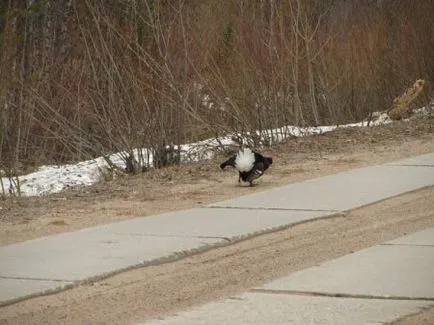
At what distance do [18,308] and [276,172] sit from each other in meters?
7.19

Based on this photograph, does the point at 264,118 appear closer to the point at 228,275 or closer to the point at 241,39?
the point at 241,39

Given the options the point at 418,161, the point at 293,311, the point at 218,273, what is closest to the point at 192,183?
the point at 418,161

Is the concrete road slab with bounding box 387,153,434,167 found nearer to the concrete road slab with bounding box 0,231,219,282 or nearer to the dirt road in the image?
the dirt road

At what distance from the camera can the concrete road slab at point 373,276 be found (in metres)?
8.43

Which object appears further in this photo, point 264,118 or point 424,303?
point 264,118

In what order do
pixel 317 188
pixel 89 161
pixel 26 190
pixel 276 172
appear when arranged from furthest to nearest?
1. pixel 89 161
2. pixel 26 190
3. pixel 276 172
4. pixel 317 188

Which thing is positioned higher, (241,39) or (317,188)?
(241,39)

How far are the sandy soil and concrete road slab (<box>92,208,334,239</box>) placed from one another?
442mm

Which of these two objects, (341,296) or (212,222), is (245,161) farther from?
(341,296)

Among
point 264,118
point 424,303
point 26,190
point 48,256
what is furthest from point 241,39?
point 424,303

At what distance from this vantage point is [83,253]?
9.80 m

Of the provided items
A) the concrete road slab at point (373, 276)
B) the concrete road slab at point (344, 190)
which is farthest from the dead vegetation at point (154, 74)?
the concrete road slab at point (373, 276)

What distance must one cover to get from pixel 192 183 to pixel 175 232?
3706 mm

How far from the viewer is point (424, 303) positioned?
805cm
